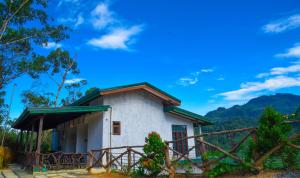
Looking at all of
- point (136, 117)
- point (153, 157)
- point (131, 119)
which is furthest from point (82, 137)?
point (153, 157)

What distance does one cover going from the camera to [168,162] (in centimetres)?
772

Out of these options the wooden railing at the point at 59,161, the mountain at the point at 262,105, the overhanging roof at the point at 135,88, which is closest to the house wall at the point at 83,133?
the overhanging roof at the point at 135,88

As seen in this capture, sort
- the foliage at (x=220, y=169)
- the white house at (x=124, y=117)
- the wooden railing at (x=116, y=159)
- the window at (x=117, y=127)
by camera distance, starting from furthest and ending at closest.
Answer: the window at (x=117, y=127), the white house at (x=124, y=117), the wooden railing at (x=116, y=159), the foliage at (x=220, y=169)

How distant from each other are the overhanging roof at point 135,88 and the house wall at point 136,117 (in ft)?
1.70

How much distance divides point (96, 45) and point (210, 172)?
1653cm

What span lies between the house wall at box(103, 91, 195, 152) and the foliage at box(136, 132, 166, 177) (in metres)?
4.85

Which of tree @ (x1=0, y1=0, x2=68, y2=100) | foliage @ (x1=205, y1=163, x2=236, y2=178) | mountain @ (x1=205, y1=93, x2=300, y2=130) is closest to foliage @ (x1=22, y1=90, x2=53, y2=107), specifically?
tree @ (x1=0, y1=0, x2=68, y2=100)

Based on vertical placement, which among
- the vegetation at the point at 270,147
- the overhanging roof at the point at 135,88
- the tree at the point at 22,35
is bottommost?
the vegetation at the point at 270,147

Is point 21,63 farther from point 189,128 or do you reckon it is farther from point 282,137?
point 282,137

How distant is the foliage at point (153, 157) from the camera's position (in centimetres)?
790

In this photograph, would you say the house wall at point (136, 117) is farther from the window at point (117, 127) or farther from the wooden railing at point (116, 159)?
the wooden railing at point (116, 159)

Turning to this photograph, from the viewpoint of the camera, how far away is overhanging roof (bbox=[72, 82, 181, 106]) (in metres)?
12.7

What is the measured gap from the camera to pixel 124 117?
13.6 metres

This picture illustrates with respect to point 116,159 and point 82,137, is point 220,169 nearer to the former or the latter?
point 116,159
